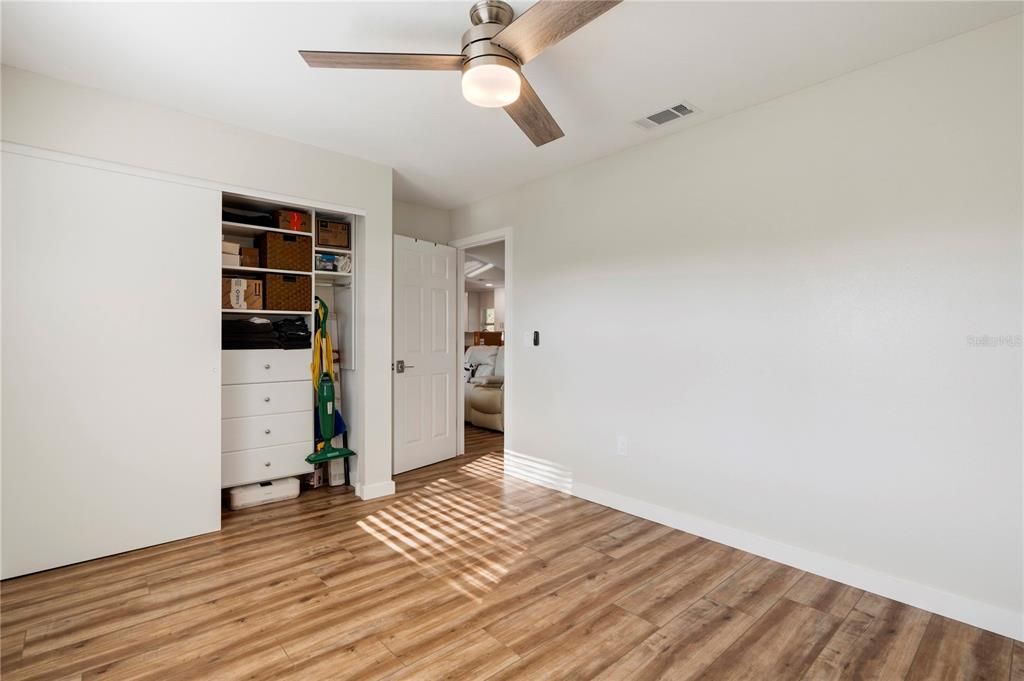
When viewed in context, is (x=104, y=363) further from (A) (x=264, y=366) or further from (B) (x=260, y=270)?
(B) (x=260, y=270)

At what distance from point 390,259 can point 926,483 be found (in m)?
3.45

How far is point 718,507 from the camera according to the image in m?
2.89

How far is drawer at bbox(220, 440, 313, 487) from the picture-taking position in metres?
3.27

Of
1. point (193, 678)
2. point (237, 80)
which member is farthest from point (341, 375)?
point (193, 678)

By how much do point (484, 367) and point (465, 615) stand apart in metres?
4.83

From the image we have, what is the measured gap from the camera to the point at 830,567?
244 centimetres

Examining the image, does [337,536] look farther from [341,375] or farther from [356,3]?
[356,3]

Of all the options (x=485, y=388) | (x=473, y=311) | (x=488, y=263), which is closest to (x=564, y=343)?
(x=485, y=388)

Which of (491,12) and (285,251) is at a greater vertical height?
(491,12)

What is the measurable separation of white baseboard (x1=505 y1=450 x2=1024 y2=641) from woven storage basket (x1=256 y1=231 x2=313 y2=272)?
8.48 ft

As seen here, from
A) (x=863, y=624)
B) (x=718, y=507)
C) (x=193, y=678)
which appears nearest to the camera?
(x=193, y=678)

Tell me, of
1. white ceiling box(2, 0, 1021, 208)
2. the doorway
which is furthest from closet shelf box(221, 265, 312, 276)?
the doorway

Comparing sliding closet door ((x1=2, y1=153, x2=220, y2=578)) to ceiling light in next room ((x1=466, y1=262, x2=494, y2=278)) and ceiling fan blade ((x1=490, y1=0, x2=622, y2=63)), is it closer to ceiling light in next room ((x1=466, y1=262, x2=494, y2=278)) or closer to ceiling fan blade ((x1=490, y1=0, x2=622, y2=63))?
ceiling fan blade ((x1=490, y1=0, x2=622, y2=63))

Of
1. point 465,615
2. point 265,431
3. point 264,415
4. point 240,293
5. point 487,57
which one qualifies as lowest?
point 465,615
